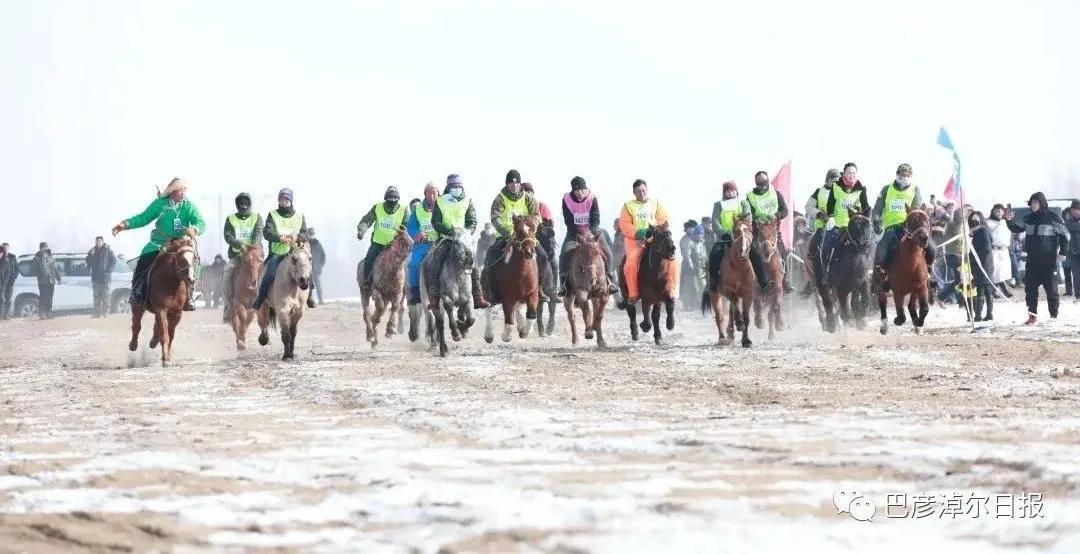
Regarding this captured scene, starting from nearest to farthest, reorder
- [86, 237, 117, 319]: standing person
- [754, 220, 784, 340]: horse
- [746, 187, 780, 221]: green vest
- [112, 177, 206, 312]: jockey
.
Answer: [112, 177, 206, 312]: jockey < [754, 220, 784, 340]: horse < [746, 187, 780, 221]: green vest < [86, 237, 117, 319]: standing person

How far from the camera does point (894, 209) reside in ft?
75.3

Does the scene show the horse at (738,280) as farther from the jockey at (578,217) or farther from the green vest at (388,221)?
the green vest at (388,221)

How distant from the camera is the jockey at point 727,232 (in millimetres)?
21578

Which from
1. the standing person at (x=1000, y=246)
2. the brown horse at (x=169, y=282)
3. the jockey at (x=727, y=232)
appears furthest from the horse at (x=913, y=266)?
the brown horse at (x=169, y=282)

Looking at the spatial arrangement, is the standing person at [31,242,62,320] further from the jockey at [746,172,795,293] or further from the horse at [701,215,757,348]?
the horse at [701,215,757,348]

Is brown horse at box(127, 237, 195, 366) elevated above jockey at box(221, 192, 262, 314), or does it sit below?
below

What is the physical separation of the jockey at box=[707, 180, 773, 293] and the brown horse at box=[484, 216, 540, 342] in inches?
85.9

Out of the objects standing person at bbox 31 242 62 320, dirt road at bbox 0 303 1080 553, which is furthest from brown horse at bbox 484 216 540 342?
standing person at bbox 31 242 62 320

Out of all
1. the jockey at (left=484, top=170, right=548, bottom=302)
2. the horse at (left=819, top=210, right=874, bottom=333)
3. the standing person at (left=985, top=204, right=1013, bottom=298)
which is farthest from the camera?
the standing person at (left=985, top=204, right=1013, bottom=298)

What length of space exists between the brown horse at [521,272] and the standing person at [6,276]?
2859 centimetres

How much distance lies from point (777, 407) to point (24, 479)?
5.27 metres

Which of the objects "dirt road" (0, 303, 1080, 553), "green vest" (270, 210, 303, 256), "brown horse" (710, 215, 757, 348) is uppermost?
"green vest" (270, 210, 303, 256)

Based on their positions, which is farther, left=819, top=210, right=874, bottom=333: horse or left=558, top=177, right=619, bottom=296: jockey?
left=819, top=210, right=874, bottom=333: horse

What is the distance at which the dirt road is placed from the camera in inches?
265
